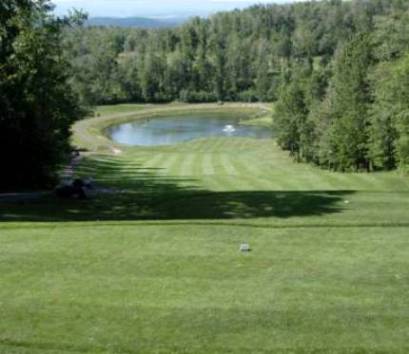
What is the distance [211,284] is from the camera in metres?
11.1

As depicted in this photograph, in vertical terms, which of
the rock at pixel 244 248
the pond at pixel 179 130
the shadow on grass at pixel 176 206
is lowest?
the pond at pixel 179 130

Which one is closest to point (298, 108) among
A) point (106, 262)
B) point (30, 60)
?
point (30, 60)

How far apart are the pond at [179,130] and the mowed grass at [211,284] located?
92589mm

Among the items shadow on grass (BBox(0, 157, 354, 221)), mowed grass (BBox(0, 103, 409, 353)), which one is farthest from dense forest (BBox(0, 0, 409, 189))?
mowed grass (BBox(0, 103, 409, 353))

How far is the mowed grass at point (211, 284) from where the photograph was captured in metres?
8.91

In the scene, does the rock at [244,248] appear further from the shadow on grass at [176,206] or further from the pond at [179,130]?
the pond at [179,130]

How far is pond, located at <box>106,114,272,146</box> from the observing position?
4628 inches

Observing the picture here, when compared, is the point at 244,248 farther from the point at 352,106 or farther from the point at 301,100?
the point at 301,100

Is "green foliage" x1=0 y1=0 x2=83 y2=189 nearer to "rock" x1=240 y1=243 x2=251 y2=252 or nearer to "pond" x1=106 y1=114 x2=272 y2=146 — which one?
"rock" x1=240 y1=243 x2=251 y2=252

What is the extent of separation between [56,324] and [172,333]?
170cm

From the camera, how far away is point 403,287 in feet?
36.0

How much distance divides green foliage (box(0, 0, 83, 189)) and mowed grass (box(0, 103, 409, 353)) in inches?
345

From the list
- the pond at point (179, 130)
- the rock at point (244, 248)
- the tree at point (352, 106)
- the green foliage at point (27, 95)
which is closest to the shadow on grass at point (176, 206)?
the green foliage at point (27, 95)

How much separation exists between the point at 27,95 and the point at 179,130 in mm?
103349
